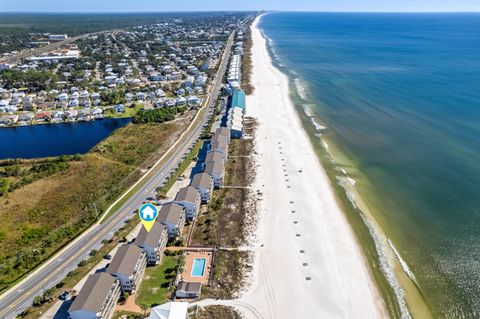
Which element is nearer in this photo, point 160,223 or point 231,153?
point 160,223

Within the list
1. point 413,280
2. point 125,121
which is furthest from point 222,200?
point 125,121

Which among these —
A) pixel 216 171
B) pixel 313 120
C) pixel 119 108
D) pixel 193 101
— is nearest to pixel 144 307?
pixel 216 171

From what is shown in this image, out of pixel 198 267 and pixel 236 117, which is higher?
pixel 236 117

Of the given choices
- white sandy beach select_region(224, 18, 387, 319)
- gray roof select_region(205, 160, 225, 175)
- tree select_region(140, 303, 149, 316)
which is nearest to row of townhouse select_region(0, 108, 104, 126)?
gray roof select_region(205, 160, 225, 175)

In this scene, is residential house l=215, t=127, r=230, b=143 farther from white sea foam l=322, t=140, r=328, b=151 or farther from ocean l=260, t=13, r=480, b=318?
white sea foam l=322, t=140, r=328, b=151

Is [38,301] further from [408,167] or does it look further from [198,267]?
[408,167]

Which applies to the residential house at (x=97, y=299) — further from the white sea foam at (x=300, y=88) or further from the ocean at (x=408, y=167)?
the white sea foam at (x=300, y=88)

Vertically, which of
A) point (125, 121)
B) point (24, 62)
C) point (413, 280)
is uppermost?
point (24, 62)

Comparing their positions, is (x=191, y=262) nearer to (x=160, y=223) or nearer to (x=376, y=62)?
(x=160, y=223)
